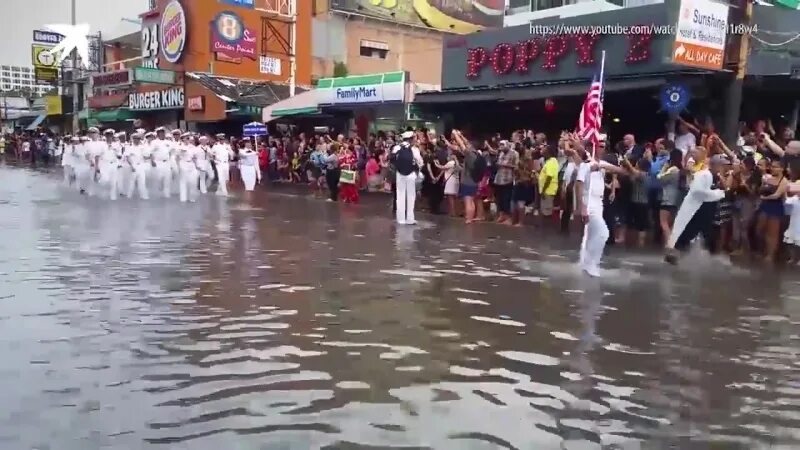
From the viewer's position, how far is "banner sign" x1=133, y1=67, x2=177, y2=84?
3459 centimetres

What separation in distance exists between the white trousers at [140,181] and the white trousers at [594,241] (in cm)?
1428

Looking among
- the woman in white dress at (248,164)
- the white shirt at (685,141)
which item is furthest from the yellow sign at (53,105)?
A: the white shirt at (685,141)

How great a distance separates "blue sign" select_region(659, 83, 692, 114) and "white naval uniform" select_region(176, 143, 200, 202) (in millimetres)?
12052

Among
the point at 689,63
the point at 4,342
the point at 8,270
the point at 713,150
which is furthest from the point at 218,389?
the point at 689,63

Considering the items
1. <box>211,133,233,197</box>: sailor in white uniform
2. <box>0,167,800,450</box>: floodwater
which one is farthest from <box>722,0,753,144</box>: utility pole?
<box>211,133,233,197</box>: sailor in white uniform

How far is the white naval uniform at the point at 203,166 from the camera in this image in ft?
74.3

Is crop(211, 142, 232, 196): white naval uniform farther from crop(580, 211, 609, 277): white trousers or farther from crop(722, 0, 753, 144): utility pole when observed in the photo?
crop(580, 211, 609, 277): white trousers

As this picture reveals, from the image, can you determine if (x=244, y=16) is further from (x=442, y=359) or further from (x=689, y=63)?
(x=442, y=359)

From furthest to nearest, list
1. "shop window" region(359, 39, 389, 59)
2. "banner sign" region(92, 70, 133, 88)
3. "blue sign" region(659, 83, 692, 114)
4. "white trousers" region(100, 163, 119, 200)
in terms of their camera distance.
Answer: "banner sign" region(92, 70, 133, 88), "shop window" region(359, 39, 389, 59), "white trousers" region(100, 163, 119, 200), "blue sign" region(659, 83, 692, 114)

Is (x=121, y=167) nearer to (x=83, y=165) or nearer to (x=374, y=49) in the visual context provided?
(x=83, y=165)

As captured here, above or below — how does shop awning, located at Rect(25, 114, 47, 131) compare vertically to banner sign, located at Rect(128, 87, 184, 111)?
below

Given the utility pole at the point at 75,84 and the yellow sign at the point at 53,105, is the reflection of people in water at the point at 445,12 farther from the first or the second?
the yellow sign at the point at 53,105

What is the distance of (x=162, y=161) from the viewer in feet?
70.7

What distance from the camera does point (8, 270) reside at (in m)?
9.73
